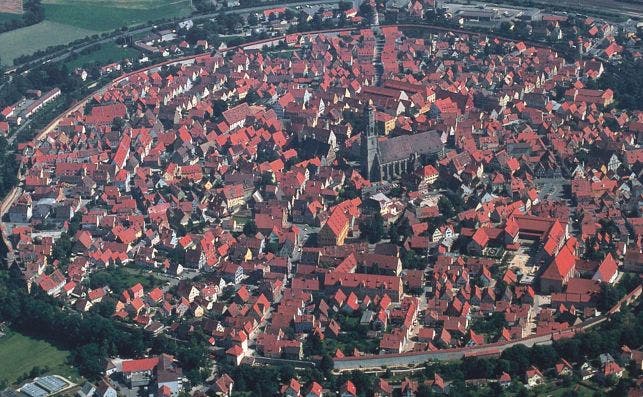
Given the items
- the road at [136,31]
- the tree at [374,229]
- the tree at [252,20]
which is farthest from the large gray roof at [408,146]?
the road at [136,31]

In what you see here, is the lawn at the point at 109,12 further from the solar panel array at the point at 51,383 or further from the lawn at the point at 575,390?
the lawn at the point at 575,390

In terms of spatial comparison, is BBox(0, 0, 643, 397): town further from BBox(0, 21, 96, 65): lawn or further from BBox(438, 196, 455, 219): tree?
BBox(0, 21, 96, 65): lawn

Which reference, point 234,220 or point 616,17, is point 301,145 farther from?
→ point 616,17

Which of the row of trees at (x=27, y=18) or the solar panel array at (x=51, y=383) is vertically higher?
the solar panel array at (x=51, y=383)

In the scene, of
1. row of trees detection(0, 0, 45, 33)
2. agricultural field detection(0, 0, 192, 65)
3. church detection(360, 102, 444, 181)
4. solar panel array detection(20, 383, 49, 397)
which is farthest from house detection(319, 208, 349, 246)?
row of trees detection(0, 0, 45, 33)

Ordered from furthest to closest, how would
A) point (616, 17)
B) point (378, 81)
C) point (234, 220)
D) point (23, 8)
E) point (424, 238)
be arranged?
point (23, 8) → point (616, 17) → point (378, 81) → point (234, 220) → point (424, 238)

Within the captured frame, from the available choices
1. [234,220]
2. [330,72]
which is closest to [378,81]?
[330,72]
